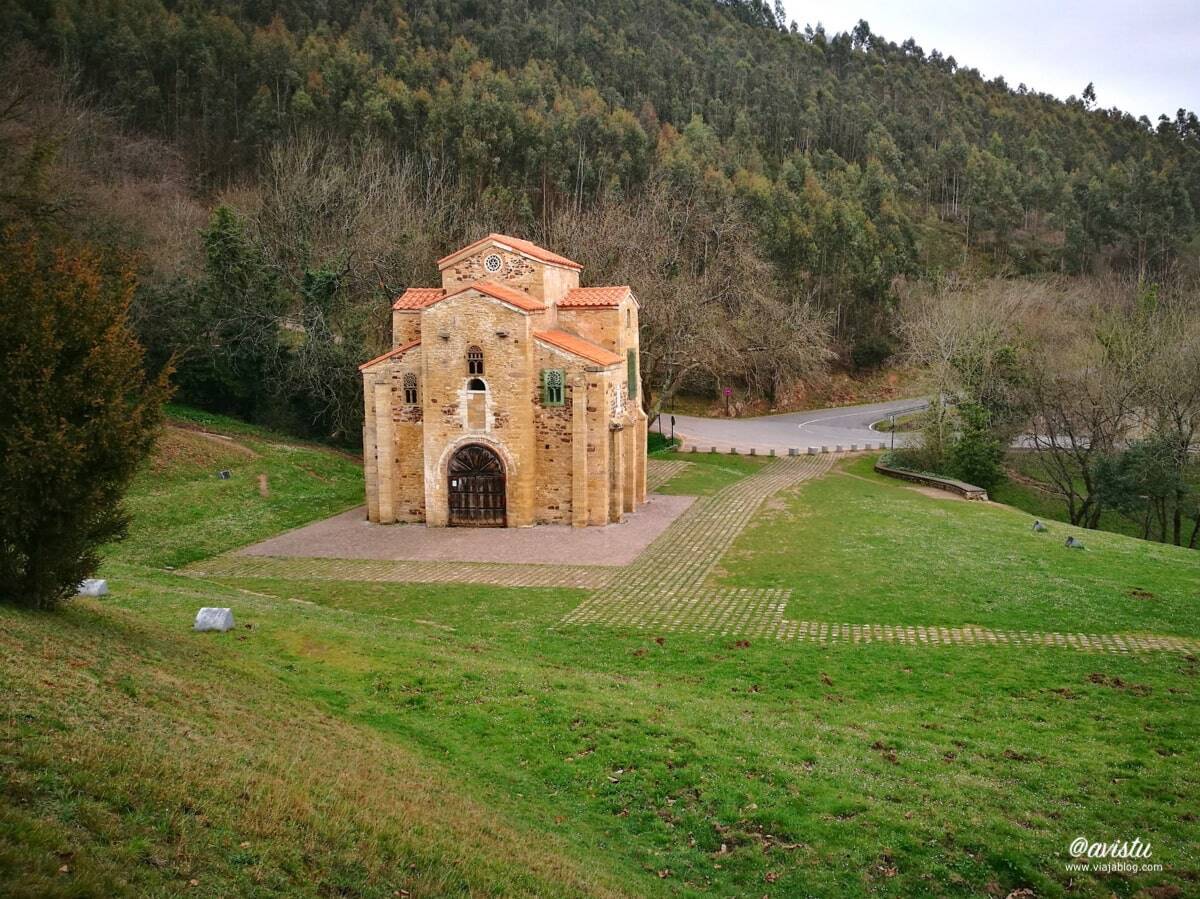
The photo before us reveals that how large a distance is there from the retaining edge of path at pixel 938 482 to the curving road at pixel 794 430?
213 inches

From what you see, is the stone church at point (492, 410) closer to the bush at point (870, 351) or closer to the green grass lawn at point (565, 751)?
the green grass lawn at point (565, 751)

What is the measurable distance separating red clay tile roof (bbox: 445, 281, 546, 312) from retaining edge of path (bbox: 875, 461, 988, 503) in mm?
19058

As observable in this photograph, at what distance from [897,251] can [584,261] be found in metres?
42.7

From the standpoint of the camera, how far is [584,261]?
44000mm

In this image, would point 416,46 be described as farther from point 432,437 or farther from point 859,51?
point 859,51

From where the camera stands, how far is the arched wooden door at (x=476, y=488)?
27703mm

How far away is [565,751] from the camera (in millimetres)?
12133

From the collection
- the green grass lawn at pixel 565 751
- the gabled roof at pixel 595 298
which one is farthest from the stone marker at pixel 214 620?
the gabled roof at pixel 595 298

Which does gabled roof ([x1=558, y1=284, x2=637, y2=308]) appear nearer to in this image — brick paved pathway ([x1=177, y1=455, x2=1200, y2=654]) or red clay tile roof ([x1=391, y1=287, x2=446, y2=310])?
red clay tile roof ([x1=391, y1=287, x2=446, y2=310])

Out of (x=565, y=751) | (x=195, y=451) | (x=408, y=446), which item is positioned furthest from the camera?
(x=195, y=451)

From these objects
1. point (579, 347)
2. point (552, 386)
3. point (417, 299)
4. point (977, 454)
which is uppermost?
point (417, 299)

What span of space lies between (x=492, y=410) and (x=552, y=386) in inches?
76.3

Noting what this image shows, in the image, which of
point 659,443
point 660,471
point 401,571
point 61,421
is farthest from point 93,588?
point 659,443

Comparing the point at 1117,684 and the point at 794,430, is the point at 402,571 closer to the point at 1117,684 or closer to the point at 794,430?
the point at 1117,684
